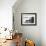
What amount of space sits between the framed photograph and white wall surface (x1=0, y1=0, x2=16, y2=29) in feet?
3.13

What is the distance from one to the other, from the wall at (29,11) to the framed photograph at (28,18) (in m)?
0.13

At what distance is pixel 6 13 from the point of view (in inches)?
162

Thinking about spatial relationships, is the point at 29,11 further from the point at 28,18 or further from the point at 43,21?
the point at 43,21

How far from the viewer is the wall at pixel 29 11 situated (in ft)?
16.4

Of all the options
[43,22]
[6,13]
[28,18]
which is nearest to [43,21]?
[43,22]

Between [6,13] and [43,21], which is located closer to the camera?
[6,13]

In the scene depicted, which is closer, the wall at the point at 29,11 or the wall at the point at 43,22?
the wall at the point at 43,22

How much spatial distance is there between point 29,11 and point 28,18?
0.31m

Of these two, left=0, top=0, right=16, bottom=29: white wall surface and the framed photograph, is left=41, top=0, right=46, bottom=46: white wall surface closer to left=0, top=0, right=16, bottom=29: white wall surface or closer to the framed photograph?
the framed photograph

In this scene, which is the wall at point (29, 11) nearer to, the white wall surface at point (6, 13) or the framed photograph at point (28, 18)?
the framed photograph at point (28, 18)

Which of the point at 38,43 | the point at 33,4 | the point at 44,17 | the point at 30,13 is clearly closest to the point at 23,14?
the point at 30,13

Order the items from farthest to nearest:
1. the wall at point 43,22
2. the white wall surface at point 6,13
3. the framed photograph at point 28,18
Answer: the framed photograph at point 28,18
the wall at point 43,22
the white wall surface at point 6,13

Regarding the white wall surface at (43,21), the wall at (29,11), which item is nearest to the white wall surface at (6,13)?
the wall at (29,11)

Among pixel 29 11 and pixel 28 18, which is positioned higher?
pixel 29 11
